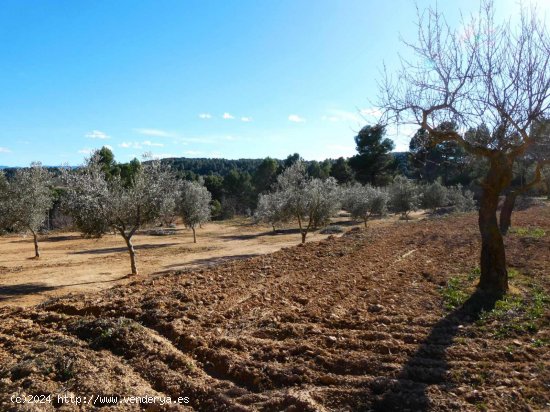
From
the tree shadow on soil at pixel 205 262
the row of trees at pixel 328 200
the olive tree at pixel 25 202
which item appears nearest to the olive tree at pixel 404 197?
the row of trees at pixel 328 200

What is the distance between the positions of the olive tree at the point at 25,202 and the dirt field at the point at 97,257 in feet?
6.59

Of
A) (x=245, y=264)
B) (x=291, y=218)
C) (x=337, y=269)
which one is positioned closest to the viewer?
(x=337, y=269)

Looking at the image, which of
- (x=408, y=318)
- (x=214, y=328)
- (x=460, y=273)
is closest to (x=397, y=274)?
(x=460, y=273)

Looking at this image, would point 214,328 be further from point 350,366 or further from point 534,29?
point 534,29

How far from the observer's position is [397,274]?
387 inches

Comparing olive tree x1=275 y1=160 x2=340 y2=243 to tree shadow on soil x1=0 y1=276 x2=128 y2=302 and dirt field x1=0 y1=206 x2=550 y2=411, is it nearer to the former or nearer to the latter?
tree shadow on soil x1=0 y1=276 x2=128 y2=302

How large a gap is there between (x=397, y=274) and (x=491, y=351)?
463 centimetres

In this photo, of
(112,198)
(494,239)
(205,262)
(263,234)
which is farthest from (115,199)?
(263,234)

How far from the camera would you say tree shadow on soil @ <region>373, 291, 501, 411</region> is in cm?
408

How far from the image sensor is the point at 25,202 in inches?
906

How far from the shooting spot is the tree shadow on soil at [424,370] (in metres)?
4.08

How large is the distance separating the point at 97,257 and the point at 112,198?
9646mm

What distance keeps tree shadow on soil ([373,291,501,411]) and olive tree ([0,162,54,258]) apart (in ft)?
77.7

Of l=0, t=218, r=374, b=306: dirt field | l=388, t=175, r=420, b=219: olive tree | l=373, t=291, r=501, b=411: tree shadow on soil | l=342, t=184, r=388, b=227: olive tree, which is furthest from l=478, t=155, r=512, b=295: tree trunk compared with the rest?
l=388, t=175, r=420, b=219: olive tree
